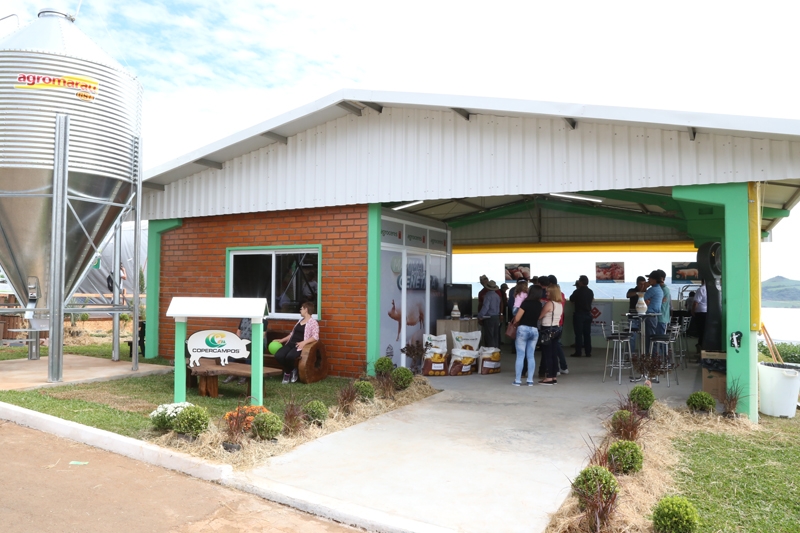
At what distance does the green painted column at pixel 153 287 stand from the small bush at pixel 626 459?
9.66 m

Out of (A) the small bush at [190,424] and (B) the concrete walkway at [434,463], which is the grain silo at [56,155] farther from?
(A) the small bush at [190,424]

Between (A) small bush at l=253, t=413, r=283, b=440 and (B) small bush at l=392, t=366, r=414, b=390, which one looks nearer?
(A) small bush at l=253, t=413, r=283, b=440

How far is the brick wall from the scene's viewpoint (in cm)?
999

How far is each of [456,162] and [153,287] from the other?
22.0ft

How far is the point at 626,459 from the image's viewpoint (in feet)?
16.5

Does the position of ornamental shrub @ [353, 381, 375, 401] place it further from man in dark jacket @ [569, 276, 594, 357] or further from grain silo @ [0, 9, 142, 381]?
man in dark jacket @ [569, 276, 594, 357]

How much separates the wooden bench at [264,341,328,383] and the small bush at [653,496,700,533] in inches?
246

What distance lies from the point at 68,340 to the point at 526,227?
13.3 m

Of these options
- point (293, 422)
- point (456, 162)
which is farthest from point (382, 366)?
point (456, 162)

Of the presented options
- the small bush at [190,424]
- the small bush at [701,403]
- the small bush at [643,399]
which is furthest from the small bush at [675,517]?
the small bush at [190,424]

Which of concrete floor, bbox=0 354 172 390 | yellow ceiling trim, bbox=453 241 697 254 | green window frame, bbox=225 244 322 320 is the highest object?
yellow ceiling trim, bbox=453 241 697 254

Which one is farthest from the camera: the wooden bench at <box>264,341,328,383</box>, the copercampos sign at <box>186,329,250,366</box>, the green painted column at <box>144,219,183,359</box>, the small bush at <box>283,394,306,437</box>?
the green painted column at <box>144,219,183,359</box>

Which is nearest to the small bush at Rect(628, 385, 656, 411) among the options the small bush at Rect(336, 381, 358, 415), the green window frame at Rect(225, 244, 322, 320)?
the small bush at Rect(336, 381, 358, 415)

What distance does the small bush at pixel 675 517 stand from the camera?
12.4 ft
